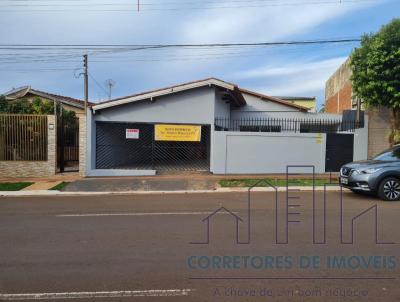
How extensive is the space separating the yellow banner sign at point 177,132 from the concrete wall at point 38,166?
14.6ft

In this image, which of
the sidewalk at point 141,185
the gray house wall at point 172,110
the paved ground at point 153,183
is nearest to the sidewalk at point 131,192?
the sidewalk at point 141,185

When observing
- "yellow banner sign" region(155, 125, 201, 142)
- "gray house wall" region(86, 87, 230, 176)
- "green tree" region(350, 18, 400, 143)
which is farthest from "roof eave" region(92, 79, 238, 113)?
"green tree" region(350, 18, 400, 143)

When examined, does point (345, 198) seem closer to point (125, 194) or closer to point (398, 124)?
point (125, 194)

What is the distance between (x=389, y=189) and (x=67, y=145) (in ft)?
46.5

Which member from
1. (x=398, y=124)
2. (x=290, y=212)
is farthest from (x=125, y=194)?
(x=398, y=124)

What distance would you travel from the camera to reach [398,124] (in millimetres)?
17562

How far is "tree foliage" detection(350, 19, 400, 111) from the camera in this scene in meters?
15.6

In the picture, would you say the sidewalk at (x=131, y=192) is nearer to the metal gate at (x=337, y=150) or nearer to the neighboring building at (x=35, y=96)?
the metal gate at (x=337, y=150)

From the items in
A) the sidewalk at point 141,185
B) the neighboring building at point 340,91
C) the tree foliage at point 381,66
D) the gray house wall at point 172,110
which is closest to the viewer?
the sidewalk at point 141,185

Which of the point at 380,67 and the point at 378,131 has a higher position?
the point at 380,67

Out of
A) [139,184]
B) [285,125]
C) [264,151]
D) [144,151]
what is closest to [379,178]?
[264,151]

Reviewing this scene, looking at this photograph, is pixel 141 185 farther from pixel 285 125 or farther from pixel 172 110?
pixel 285 125

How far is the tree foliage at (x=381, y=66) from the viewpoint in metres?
15.6

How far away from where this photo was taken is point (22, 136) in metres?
16.7
